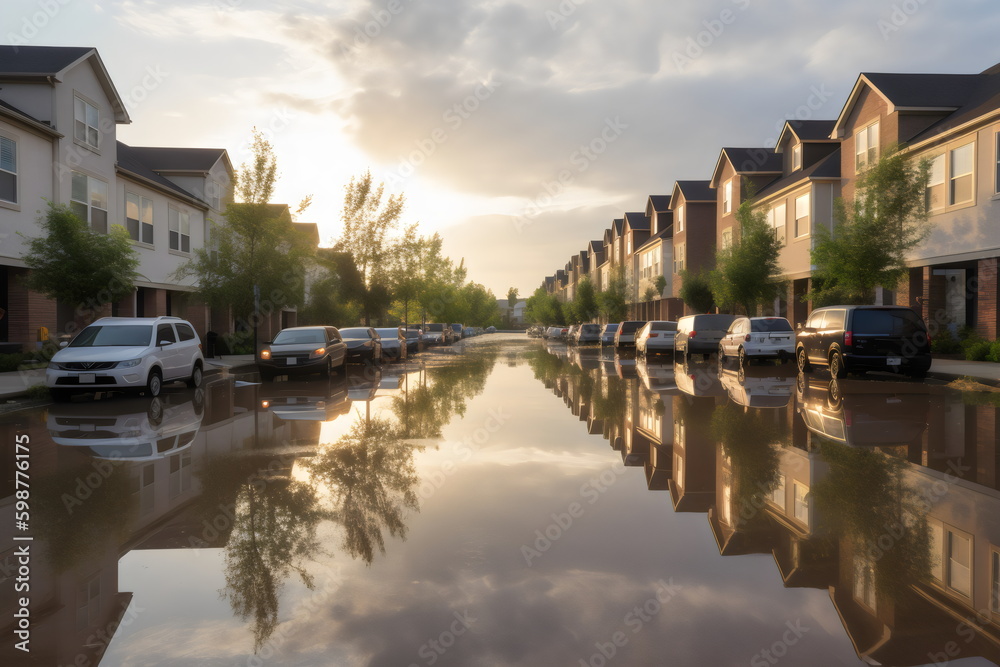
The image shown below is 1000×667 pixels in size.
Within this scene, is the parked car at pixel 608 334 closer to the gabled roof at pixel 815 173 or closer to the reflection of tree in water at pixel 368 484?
the gabled roof at pixel 815 173

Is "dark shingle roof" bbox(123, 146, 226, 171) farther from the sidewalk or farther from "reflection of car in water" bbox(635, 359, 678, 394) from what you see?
"reflection of car in water" bbox(635, 359, 678, 394)

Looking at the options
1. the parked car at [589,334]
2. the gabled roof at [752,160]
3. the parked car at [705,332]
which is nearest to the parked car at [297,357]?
the parked car at [705,332]

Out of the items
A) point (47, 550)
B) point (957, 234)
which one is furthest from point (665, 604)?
point (957, 234)

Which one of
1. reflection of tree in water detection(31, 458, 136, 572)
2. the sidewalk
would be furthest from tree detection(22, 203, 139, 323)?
reflection of tree in water detection(31, 458, 136, 572)

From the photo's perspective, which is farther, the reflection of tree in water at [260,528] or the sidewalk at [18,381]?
the sidewalk at [18,381]

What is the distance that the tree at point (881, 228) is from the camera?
23.6m

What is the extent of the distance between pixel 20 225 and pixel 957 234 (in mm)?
28835

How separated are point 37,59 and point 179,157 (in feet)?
42.3

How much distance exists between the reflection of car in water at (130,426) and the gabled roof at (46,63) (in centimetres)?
Result: 1378

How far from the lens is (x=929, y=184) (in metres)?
25.6

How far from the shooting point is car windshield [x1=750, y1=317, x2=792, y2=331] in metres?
25.1

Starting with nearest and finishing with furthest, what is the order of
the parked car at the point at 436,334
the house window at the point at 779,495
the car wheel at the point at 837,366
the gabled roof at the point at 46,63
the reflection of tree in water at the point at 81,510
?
the reflection of tree in water at the point at 81,510
the house window at the point at 779,495
the car wheel at the point at 837,366
the gabled roof at the point at 46,63
the parked car at the point at 436,334

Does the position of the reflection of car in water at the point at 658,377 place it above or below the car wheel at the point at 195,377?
below

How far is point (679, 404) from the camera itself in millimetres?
14641
